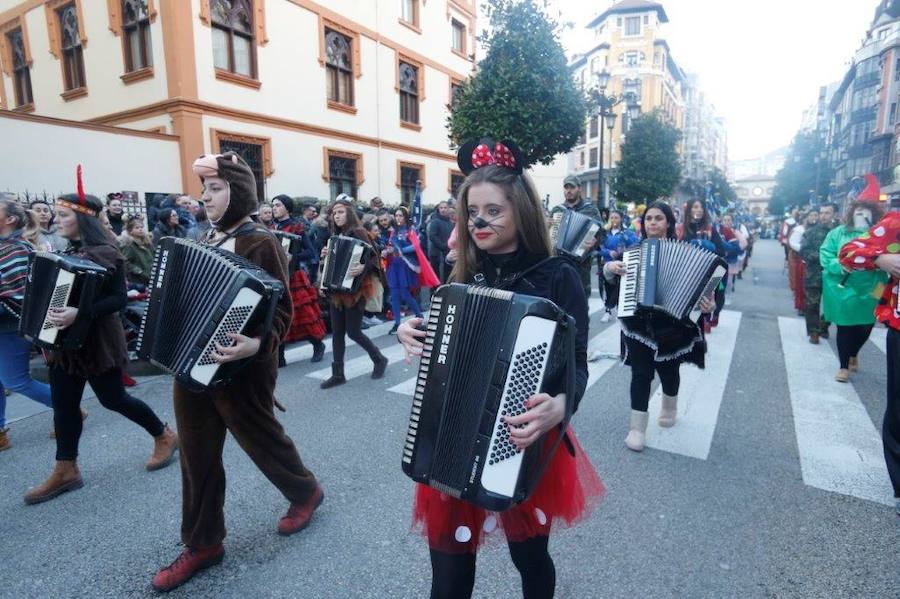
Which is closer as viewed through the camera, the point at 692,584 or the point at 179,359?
the point at 179,359

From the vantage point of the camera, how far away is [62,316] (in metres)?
3.06

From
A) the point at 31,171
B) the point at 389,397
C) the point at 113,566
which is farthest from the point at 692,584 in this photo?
the point at 31,171

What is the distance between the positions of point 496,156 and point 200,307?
56.9 inches

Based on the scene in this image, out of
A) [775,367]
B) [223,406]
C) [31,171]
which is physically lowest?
[775,367]

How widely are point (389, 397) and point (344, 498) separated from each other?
6.21 ft

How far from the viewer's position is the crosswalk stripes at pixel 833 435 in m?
3.43

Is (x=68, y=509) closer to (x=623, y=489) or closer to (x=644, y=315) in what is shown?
(x=623, y=489)

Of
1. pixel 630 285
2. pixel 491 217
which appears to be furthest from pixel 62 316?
pixel 630 285

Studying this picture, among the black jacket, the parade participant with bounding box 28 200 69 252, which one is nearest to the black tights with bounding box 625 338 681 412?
the black jacket

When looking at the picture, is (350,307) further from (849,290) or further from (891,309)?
(849,290)

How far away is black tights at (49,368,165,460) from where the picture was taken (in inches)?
129

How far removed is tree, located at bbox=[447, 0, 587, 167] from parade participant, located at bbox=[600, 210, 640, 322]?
13.5 ft

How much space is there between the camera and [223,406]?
8.30 ft

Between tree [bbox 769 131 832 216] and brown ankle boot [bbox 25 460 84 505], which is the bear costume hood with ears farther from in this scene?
tree [bbox 769 131 832 216]
